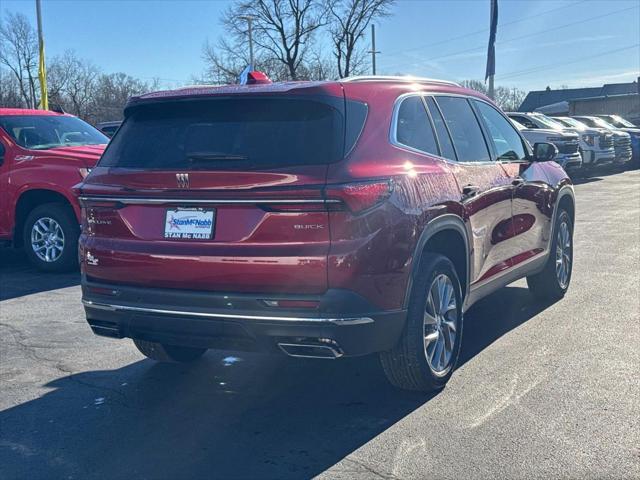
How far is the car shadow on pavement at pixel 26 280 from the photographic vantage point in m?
8.10

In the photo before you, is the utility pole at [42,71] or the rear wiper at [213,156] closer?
the rear wiper at [213,156]

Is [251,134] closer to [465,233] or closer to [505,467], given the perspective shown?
[465,233]

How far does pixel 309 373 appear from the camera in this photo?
16.8 ft

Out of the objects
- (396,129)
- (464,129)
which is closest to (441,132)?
(464,129)

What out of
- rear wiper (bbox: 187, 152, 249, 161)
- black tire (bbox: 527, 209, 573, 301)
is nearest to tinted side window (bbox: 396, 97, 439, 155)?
rear wiper (bbox: 187, 152, 249, 161)

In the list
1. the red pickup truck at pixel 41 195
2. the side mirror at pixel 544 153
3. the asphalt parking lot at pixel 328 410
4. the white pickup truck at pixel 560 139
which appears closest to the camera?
the asphalt parking lot at pixel 328 410

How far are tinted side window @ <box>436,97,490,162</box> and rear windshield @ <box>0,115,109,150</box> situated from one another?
5.83 m

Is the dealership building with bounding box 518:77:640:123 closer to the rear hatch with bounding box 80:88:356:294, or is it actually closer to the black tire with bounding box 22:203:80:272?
the black tire with bounding box 22:203:80:272

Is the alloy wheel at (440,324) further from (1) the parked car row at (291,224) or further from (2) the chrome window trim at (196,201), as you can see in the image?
(2) the chrome window trim at (196,201)

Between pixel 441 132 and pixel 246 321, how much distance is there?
6.54ft

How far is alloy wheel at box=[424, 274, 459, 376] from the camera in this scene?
4.55 meters

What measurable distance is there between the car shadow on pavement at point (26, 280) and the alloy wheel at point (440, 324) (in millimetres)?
4941

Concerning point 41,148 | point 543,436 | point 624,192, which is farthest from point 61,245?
point 624,192

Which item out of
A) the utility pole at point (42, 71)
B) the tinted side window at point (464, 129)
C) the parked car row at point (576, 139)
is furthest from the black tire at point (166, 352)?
the utility pole at point (42, 71)
